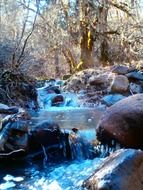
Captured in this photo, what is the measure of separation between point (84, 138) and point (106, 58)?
1254 cm

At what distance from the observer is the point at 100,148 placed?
250 inches

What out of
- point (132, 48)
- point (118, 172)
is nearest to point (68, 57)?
point (132, 48)

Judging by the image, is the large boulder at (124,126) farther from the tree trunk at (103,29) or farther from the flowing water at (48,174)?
the tree trunk at (103,29)

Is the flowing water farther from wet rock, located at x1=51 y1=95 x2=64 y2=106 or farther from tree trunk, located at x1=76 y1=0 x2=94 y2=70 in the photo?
tree trunk, located at x1=76 y1=0 x2=94 y2=70

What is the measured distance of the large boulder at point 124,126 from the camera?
6.16m

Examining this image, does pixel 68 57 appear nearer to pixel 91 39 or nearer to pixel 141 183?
pixel 91 39

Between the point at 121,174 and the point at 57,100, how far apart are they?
783 centimetres

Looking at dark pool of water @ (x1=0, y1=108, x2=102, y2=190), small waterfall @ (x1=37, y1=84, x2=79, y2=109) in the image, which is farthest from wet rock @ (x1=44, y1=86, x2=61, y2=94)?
dark pool of water @ (x1=0, y1=108, x2=102, y2=190)

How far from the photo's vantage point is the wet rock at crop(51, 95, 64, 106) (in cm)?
1159

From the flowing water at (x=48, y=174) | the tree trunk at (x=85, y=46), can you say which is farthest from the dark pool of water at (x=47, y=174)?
the tree trunk at (x=85, y=46)

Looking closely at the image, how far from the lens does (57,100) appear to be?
38.7 ft

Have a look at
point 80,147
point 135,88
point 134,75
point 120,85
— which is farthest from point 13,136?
point 134,75

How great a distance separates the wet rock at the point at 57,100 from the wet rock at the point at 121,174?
7.29m

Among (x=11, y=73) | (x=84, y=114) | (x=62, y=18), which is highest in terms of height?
(x=62, y=18)
